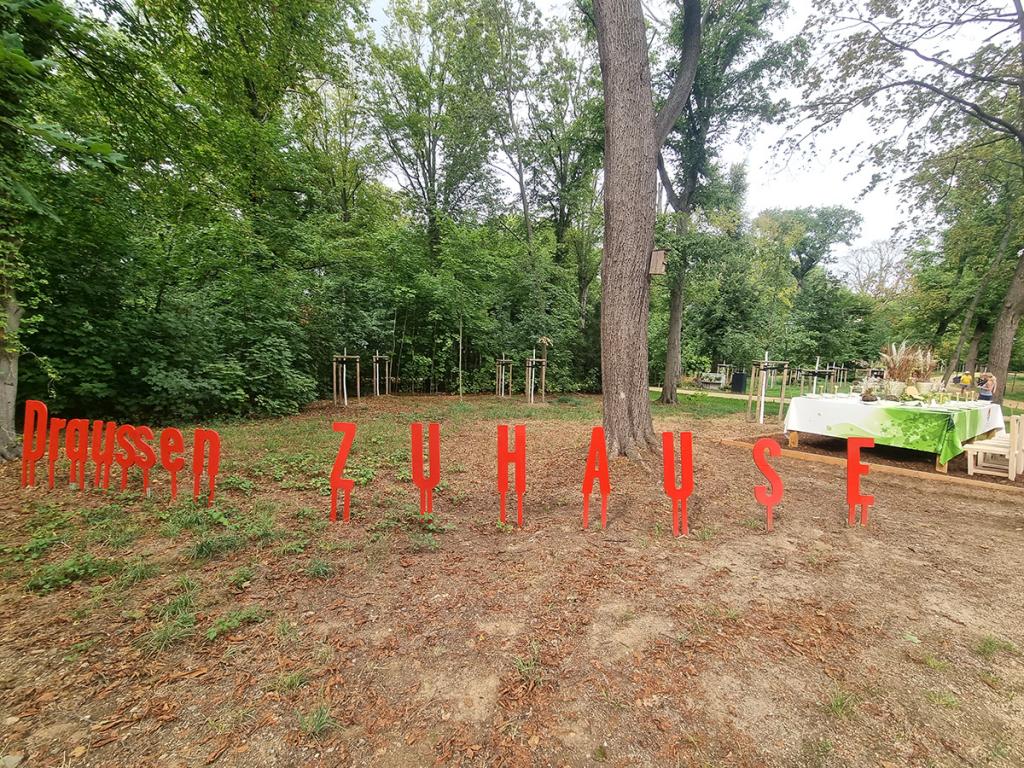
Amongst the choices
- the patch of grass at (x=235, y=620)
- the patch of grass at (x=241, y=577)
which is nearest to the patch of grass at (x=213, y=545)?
the patch of grass at (x=241, y=577)

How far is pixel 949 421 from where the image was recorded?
4.73 metres

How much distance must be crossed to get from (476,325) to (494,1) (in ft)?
34.8

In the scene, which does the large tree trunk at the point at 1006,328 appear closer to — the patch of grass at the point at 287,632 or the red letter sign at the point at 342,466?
the red letter sign at the point at 342,466

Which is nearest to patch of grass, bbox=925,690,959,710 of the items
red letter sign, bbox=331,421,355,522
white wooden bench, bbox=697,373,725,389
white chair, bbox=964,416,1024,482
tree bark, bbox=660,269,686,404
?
red letter sign, bbox=331,421,355,522

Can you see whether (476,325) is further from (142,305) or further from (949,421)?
(949,421)

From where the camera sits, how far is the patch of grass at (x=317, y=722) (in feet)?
4.42

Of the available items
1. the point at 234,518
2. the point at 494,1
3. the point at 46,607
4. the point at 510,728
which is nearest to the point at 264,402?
the point at 234,518

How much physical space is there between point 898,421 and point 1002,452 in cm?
92

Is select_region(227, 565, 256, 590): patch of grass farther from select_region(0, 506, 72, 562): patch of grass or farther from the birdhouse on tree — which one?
the birdhouse on tree

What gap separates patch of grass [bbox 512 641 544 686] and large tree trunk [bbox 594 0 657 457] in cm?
276

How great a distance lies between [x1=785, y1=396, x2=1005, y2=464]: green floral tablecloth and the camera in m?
4.79

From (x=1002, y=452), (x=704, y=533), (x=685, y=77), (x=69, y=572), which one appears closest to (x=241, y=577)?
(x=69, y=572)

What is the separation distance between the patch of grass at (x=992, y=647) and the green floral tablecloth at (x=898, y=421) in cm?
402

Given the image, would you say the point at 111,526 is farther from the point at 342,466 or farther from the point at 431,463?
the point at 431,463
